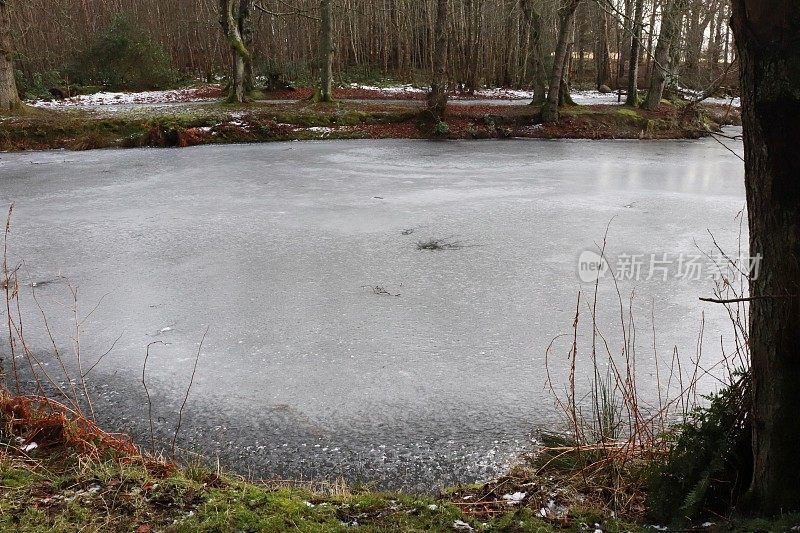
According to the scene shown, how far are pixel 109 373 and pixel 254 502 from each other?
2.19m

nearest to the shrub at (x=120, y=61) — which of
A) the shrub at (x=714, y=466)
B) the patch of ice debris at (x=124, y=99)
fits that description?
the patch of ice debris at (x=124, y=99)

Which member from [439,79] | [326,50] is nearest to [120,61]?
[326,50]

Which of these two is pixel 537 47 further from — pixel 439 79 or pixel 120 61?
pixel 120 61

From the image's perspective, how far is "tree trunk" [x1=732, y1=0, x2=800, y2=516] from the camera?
A: 2070mm

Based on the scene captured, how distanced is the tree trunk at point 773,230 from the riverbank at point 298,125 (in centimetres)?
1296

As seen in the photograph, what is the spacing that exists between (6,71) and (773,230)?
59.1 feet

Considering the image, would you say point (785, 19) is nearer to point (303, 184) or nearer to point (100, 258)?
point (100, 258)

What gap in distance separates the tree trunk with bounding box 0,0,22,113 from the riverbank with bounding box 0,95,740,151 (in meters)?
0.50

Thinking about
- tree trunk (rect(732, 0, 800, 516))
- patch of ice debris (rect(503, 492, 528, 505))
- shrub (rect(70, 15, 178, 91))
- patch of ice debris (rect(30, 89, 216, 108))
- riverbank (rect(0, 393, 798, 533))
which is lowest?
patch of ice debris (rect(503, 492, 528, 505))

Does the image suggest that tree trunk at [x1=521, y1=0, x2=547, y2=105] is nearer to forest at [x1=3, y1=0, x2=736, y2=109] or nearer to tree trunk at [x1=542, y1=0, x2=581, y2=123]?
tree trunk at [x1=542, y1=0, x2=581, y2=123]

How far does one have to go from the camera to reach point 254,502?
2.59 metres

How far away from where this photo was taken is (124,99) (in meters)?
22.5

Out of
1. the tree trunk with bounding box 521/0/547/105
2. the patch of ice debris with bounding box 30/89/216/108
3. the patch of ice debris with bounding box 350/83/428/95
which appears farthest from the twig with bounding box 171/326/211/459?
the patch of ice debris with bounding box 350/83/428/95

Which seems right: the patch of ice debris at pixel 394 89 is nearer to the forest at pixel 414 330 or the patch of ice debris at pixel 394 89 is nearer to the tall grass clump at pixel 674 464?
the forest at pixel 414 330
